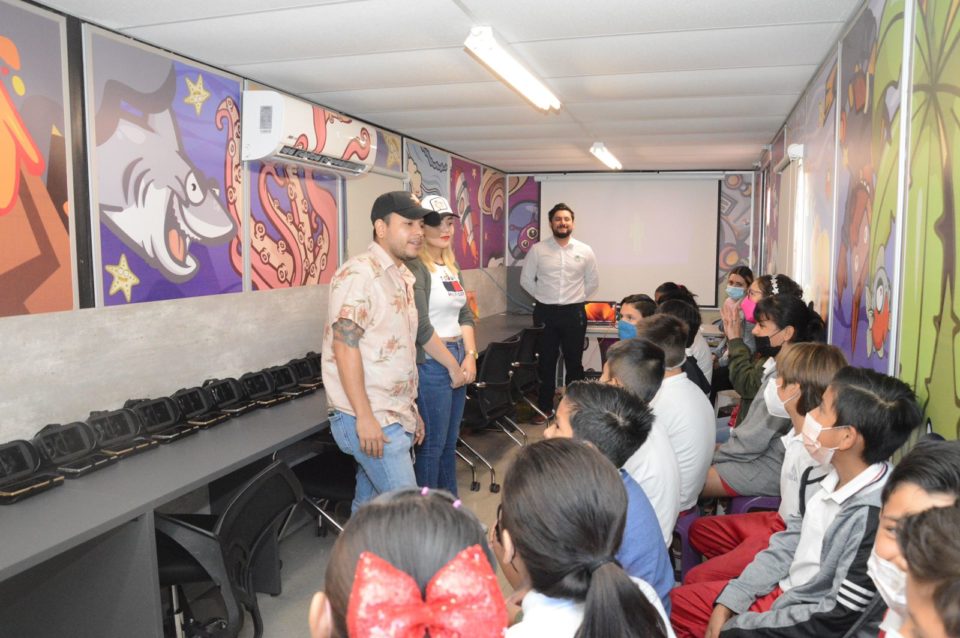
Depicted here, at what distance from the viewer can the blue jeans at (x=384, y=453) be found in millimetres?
2617

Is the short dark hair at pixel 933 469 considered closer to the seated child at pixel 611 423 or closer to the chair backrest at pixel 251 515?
the seated child at pixel 611 423

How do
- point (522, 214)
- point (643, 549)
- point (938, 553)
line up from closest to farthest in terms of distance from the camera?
1. point (938, 553)
2. point (643, 549)
3. point (522, 214)

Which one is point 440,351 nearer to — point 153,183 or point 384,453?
point 384,453

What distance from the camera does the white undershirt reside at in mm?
3451

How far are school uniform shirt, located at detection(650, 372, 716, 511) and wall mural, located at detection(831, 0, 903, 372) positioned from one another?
57 centimetres

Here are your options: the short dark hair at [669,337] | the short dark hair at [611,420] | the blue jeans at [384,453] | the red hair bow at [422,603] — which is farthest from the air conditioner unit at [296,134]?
the red hair bow at [422,603]

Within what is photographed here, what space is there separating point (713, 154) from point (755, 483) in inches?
157

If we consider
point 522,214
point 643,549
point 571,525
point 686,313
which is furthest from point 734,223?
point 571,525

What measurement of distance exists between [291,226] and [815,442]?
9.73 ft

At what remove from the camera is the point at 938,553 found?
39.2 inches

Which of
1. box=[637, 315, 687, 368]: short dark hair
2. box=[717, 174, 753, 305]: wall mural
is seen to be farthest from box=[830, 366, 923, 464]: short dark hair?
box=[717, 174, 753, 305]: wall mural

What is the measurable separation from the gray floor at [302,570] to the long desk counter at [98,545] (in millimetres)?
624

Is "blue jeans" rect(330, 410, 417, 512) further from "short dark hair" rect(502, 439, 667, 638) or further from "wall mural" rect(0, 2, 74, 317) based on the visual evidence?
"short dark hair" rect(502, 439, 667, 638)

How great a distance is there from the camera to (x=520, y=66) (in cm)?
298
